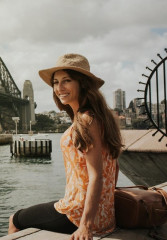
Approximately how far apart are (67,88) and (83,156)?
293mm

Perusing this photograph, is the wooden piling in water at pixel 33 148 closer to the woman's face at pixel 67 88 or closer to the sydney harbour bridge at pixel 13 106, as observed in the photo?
the woman's face at pixel 67 88

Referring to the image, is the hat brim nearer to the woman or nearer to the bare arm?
the woman

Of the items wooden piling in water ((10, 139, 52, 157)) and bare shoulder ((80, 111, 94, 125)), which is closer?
bare shoulder ((80, 111, 94, 125))

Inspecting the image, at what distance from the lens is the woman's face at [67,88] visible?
1.53 m

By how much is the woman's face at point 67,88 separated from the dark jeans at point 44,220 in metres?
0.46

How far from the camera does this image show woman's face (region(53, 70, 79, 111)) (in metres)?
1.53

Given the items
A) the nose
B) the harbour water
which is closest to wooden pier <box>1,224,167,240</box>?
the nose

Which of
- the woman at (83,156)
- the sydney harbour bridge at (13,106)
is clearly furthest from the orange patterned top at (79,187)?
the sydney harbour bridge at (13,106)

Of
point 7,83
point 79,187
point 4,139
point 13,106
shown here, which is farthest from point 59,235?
point 7,83

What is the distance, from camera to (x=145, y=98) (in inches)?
133

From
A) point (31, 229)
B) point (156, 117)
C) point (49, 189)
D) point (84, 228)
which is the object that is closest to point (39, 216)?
point (31, 229)

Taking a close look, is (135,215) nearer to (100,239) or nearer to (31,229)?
(100,239)

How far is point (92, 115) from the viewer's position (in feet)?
4.71

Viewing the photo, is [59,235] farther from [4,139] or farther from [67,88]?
[4,139]
